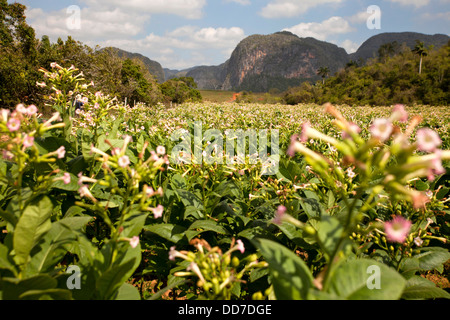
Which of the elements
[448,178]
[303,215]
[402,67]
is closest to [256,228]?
[303,215]

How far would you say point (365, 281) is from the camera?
1.03 metres

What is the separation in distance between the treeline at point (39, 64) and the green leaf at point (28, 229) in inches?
741

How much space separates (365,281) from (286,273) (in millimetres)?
328

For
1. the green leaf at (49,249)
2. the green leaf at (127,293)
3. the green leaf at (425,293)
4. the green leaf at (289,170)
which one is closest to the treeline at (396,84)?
the green leaf at (289,170)

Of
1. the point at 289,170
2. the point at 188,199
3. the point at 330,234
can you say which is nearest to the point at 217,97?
the point at 289,170

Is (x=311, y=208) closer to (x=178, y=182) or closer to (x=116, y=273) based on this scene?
(x=178, y=182)

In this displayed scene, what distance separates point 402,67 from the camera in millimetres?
57719

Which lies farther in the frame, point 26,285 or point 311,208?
point 311,208

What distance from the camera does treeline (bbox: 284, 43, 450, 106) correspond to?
46.9m

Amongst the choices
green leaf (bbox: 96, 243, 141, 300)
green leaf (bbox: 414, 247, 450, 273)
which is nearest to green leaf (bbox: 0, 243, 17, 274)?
green leaf (bbox: 96, 243, 141, 300)

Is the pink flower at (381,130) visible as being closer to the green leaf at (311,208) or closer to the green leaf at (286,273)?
the green leaf at (286,273)

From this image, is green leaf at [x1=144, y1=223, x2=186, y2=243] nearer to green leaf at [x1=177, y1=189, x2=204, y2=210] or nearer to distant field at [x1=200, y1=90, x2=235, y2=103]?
green leaf at [x1=177, y1=189, x2=204, y2=210]
